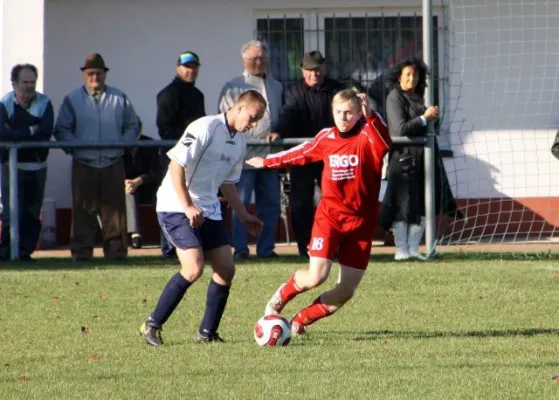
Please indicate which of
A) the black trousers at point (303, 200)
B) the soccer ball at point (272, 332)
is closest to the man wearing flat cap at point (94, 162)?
the black trousers at point (303, 200)

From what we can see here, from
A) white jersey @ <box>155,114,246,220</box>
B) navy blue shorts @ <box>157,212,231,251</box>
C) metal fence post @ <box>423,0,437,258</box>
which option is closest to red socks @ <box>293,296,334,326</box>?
navy blue shorts @ <box>157,212,231,251</box>

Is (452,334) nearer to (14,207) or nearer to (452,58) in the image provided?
(14,207)

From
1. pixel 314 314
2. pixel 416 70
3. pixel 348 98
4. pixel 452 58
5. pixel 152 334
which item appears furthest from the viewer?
pixel 452 58

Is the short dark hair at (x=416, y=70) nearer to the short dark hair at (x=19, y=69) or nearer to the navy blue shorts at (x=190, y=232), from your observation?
the short dark hair at (x=19, y=69)

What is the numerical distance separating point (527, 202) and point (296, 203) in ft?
14.5

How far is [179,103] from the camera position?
14.6m

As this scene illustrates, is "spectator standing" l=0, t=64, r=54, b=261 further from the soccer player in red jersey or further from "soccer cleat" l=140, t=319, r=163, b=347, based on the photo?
"soccer cleat" l=140, t=319, r=163, b=347

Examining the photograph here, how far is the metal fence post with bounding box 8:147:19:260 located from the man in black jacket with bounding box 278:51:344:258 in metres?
2.74

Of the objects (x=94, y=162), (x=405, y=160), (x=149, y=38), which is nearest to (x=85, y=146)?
(x=94, y=162)

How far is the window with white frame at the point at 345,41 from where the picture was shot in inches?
717

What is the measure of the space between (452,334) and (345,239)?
936 mm

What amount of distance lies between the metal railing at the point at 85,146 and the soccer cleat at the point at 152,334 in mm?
5674

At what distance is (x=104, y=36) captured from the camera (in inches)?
709

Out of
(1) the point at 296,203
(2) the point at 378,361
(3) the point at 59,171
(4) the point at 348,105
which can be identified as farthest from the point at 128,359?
(3) the point at 59,171
